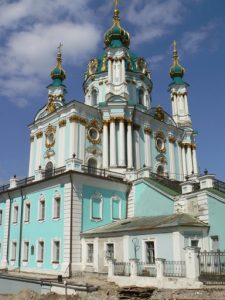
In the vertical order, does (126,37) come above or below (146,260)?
above

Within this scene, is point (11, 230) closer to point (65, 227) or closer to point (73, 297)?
point (65, 227)

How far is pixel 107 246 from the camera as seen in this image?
1909cm

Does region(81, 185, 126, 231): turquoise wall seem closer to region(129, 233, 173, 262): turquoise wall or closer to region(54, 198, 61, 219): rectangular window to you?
region(54, 198, 61, 219): rectangular window

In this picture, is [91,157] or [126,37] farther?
[126,37]

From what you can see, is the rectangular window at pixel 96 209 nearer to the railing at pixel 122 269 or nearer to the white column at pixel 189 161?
the railing at pixel 122 269

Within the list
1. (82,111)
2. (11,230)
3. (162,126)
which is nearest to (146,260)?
(11,230)

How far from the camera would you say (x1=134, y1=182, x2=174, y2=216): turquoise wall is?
66.0ft

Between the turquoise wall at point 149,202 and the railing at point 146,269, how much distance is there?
3.92m

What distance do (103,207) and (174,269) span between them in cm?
771

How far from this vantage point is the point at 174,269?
1485 centimetres

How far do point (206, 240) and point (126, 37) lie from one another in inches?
935

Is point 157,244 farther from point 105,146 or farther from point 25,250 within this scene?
point 105,146

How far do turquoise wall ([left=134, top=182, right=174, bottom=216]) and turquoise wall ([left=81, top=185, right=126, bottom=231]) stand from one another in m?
1.02

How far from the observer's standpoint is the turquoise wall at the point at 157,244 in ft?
53.3
